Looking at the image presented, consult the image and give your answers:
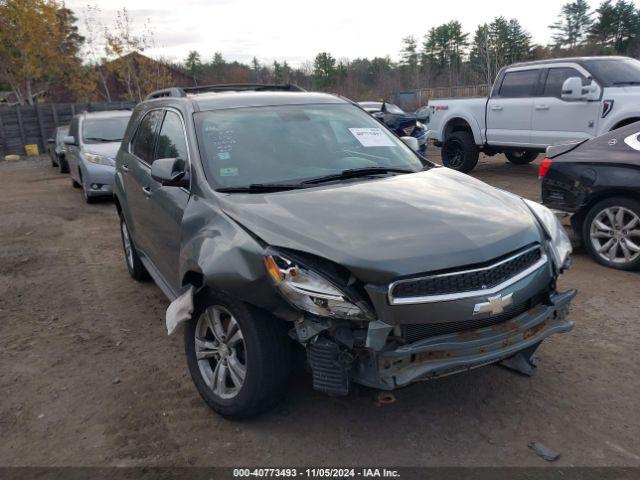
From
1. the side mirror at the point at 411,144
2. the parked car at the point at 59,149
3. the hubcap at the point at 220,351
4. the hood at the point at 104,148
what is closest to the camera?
the hubcap at the point at 220,351

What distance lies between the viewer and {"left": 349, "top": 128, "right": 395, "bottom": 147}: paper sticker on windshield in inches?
167

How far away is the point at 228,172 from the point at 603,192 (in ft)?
12.8

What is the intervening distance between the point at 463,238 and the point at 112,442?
217 centimetres

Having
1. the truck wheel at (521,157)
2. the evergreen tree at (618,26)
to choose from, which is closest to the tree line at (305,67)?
the evergreen tree at (618,26)

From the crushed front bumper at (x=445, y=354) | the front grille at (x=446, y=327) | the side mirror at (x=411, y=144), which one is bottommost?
the crushed front bumper at (x=445, y=354)

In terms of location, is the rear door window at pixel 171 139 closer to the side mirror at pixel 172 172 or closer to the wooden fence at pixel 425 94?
the side mirror at pixel 172 172

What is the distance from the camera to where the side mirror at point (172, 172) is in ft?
11.9

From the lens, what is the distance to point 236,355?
311cm

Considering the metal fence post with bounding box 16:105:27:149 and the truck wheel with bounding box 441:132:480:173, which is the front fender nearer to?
the truck wheel with bounding box 441:132:480:173

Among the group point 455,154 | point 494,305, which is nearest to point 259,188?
point 494,305

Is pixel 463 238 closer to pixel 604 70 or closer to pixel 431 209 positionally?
pixel 431 209

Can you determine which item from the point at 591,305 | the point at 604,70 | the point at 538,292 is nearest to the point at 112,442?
the point at 538,292

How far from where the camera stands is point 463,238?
2.80 m

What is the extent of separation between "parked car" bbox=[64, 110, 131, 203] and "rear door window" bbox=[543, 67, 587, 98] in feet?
26.6
